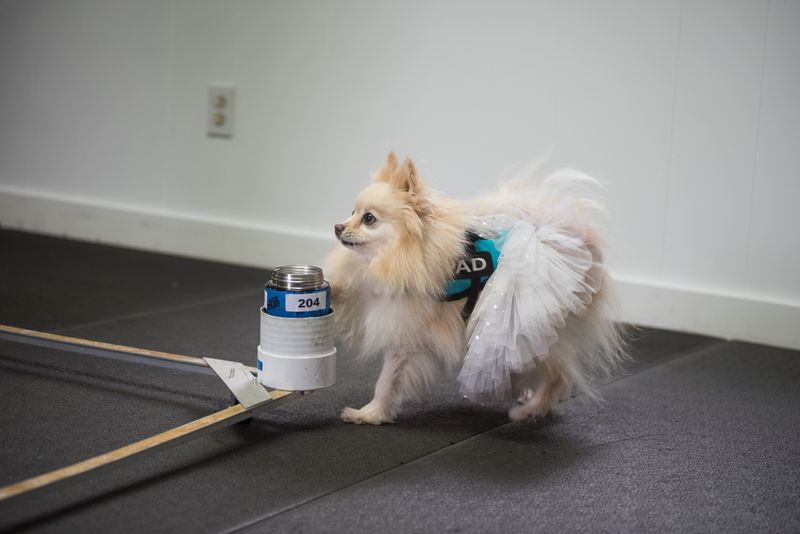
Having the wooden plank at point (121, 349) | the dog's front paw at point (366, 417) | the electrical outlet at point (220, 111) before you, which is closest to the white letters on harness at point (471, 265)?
the dog's front paw at point (366, 417)

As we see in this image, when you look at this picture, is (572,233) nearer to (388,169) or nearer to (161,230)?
(388,169)

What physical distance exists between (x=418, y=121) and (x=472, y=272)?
1.36 m

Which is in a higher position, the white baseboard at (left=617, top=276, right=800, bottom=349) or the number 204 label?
the number 204 label

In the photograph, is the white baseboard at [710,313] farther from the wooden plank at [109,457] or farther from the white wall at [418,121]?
the wooden plank at [109,457]

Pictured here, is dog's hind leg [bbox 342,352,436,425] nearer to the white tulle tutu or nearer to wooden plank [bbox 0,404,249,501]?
the white tulle tutu

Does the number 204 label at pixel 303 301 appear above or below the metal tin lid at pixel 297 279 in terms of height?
below

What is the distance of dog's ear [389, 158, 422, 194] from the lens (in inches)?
69.2

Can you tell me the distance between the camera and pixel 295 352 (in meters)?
1.72

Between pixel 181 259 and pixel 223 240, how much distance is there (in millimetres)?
177

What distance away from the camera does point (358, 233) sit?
5.73ft

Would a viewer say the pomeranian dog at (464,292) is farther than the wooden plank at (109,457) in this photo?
Yes

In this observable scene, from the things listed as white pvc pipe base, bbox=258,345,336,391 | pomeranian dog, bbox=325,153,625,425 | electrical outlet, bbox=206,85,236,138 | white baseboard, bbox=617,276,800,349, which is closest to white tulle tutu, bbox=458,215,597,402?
pomeranian dog, bbox=325,153,625,425

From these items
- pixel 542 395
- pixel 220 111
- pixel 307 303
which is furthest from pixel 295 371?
pixel 220 111

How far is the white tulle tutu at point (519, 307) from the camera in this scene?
68.2 inches
